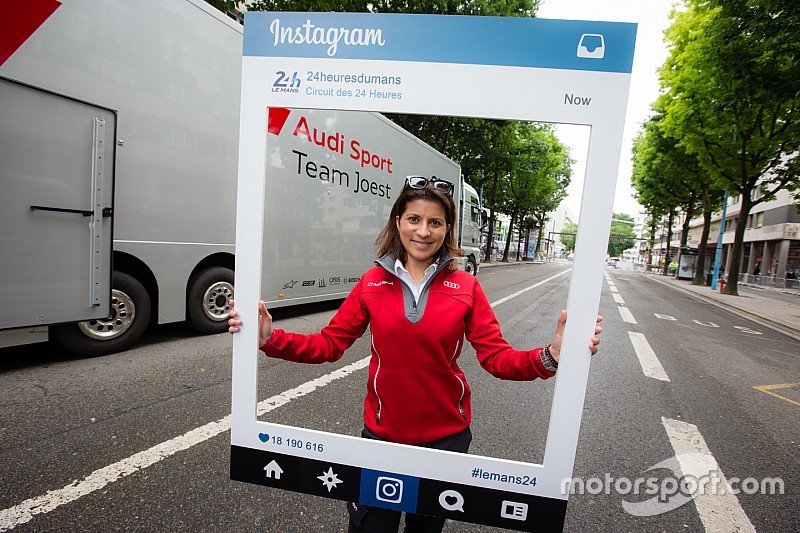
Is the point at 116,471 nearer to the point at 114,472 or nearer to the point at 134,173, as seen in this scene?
the point at 114,472

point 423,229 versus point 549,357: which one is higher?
point 423,229

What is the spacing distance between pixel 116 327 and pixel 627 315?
10.2m

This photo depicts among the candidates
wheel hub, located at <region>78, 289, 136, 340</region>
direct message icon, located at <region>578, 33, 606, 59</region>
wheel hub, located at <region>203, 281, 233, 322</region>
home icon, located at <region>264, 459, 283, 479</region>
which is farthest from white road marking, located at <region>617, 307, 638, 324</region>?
wheel hub, located at <region>78, 289, 136, 340</region>

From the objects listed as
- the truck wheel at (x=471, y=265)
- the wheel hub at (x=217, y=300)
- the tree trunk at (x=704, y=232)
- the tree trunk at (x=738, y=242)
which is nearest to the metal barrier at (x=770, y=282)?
the tree trunk at (x=704, y=232)

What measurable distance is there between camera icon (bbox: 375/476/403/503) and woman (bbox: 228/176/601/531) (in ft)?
0.52

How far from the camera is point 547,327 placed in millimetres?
6867

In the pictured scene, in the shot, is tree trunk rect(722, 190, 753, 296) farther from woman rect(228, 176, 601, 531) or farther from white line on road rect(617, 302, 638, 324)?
woman rect(228, 176, 601, 531)

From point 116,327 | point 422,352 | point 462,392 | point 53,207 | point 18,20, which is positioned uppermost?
point 18,20

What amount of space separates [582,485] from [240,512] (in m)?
2.06

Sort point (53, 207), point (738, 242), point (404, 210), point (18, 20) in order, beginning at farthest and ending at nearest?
point (738, 242) < point (53, 207) < point (18, 20) < point (404, 210)

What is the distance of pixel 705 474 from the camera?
2.64 meters

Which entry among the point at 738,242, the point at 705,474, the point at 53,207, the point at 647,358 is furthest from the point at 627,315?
the point at 738,242

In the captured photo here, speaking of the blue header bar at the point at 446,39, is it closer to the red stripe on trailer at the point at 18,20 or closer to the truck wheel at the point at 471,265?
the red stripe on trailer at the point at 18,20

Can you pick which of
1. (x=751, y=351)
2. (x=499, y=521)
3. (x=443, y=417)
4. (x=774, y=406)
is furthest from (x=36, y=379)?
(x=751, y=351)
